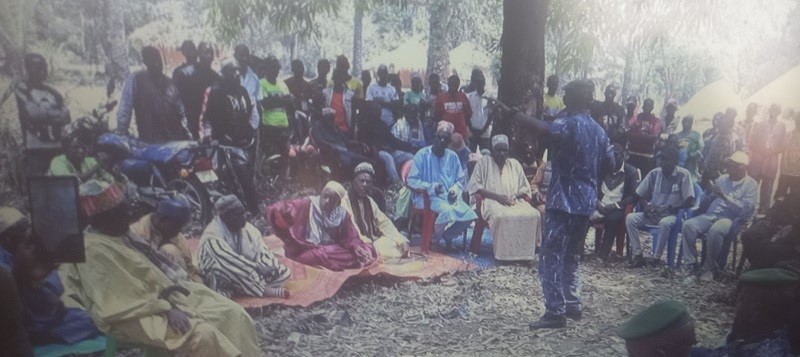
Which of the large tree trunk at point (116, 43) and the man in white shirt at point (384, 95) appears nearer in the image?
the large tree trunk at point (116, 43)

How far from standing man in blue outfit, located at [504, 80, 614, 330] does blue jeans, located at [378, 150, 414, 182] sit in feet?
2.37

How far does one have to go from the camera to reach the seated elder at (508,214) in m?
3.86

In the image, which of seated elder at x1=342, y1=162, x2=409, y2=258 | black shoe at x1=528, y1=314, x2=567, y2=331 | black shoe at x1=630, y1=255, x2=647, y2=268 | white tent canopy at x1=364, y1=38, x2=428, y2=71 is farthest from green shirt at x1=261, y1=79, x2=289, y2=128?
black shoe at x1=630, y1=255, x2=647, y2=268

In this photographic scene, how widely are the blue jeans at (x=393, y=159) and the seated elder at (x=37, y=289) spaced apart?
71.2 inches

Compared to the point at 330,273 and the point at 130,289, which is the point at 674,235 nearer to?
the point at 330,273

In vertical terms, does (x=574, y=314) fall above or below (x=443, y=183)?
below

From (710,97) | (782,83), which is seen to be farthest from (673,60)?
(782,83)

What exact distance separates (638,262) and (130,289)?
3.25m

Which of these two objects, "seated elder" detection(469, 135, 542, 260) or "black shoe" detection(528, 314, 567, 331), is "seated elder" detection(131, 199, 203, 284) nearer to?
"seated elder" detection(469, 135, 542, 260)

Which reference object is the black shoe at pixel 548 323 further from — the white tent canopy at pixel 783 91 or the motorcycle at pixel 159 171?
the motorcycle at pixel 159 171

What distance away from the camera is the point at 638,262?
13.4ft

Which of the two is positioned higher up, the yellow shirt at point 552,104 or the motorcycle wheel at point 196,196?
the yellow shirt at point 552,104

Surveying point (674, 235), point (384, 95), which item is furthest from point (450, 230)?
point (674, 235)

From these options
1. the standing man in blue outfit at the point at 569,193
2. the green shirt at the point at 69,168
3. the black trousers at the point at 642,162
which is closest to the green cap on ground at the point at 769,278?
the standing man in blue outfit at the point at 569,193
